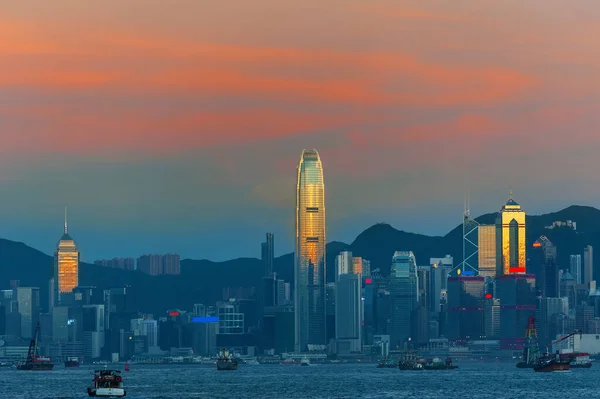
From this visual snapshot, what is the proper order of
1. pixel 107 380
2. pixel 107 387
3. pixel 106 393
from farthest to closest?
pixel 106 393
pixel 107 387
pixel 107 380

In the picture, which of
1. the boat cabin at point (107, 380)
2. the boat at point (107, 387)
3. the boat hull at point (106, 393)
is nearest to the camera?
the boat cabin at point (107, 380)

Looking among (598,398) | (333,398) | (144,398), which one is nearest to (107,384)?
(144,398)

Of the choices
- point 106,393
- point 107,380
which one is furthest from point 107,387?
point 107,380

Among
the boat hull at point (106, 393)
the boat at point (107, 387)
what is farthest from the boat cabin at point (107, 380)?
the boat hull at point (106, 393)

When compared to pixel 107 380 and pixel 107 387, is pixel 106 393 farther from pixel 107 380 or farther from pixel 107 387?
pixel 107 380

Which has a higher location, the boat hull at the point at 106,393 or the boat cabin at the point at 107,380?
the boat cabin at the point at 107,380

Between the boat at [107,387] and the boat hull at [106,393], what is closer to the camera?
the boat at [107,387]

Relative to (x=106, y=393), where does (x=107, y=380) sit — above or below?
above

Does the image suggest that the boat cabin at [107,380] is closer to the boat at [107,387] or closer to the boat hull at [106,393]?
the boat at [107,387]

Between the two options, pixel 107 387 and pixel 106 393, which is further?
pixel 106 393

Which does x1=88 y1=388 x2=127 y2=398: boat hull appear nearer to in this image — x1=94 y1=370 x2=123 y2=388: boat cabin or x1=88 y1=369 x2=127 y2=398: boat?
x1=88 y1=369 x2=127 y2=398: boat

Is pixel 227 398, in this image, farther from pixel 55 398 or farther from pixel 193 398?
pixel 55 398
